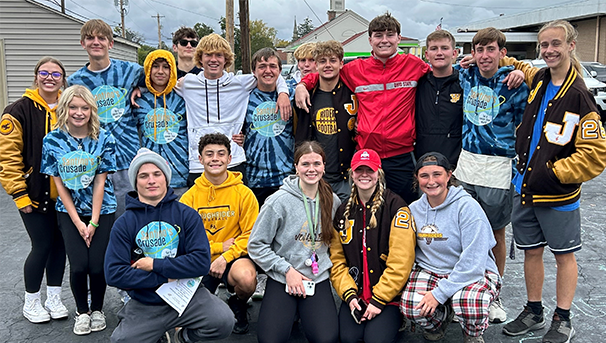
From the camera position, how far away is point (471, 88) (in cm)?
402

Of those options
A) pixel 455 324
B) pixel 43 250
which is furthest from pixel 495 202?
pixel 43 250

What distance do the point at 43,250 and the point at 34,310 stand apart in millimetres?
528

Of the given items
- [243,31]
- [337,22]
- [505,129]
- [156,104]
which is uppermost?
[337,22]

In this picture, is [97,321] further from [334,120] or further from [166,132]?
[334,120]

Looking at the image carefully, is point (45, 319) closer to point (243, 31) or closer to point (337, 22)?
point (243, 31)

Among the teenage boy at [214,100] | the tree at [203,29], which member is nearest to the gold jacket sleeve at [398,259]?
the teenage boy at [214,100]

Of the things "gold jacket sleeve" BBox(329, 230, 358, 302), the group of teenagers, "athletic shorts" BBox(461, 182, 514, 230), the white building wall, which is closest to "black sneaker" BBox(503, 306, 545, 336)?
the group of teenagers

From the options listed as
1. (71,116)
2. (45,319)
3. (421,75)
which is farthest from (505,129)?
(45,319)

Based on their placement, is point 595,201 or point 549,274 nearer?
point 549,274

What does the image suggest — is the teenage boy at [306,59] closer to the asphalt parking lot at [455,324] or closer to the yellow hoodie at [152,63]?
the yellow hoodie at [152,63]

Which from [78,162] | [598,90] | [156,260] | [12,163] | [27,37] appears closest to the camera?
[156,260]

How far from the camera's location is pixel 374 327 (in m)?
3.29

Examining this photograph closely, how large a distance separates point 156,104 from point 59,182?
1.14 metres

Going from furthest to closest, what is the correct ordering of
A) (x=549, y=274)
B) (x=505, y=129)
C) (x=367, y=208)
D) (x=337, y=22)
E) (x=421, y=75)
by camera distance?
1. (x=337, y=22)
2. (x=549, y=274)
3. (x=421, y=75)
4. (x=505, y=129)
5. (x=367, y=208)
